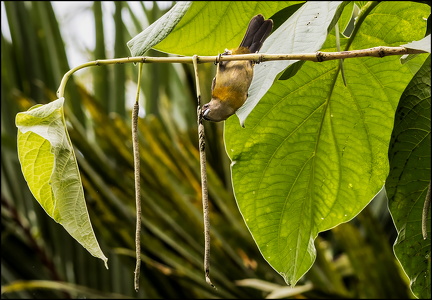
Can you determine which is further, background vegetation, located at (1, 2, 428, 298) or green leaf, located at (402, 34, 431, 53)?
background vegetation, located at (1, 2, 428, 298)

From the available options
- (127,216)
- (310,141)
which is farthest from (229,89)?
(127,216)

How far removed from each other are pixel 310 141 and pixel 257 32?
0.52ft

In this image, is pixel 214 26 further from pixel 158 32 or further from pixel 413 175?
pixel 413 175

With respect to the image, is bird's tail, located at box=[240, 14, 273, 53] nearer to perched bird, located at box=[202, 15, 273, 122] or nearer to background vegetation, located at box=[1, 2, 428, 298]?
perched bird, located at box=[202, 15, 273, 122]

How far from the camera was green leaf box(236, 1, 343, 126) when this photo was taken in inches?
16.8

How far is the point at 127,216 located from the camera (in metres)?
1.27

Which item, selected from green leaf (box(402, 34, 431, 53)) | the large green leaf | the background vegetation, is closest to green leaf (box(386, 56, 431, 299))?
the large green leaf

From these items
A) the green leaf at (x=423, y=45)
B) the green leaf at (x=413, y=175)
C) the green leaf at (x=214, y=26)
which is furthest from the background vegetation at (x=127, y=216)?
the green leaf at (x=423, y=45)

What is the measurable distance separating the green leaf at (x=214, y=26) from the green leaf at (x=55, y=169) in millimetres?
162

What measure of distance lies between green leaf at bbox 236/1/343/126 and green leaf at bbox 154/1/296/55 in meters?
0.11

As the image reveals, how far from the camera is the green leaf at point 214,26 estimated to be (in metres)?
0.56

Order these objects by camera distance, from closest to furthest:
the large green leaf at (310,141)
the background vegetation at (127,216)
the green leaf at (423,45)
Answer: the green leaf at (423,45)
the large green leaf at (310,141)
the background vegetation at (127,216)

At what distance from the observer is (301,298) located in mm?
1120

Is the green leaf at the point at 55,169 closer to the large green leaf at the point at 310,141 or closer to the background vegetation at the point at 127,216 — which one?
the large green leaf at the point at 310,141
